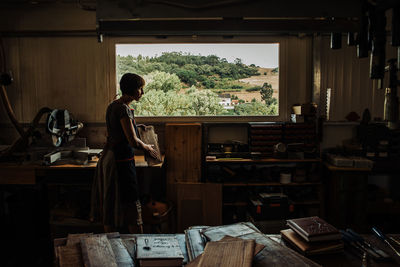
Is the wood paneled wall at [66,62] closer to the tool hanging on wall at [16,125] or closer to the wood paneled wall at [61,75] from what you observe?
the wood paneled wall at [61,75]

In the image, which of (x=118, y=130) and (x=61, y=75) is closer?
(x=118, y=130)

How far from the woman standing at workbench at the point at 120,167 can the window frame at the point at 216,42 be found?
149 cm

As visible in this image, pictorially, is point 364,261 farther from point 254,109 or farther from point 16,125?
point 16,125

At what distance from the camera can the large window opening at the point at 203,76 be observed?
4430 mm

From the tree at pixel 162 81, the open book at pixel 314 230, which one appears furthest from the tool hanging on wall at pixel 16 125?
the open book at pixel 314 230

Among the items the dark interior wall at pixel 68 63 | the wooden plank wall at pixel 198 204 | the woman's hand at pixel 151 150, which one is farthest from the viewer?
the dark interior wall at pixel 68 63

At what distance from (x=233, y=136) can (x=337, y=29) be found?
346 cm

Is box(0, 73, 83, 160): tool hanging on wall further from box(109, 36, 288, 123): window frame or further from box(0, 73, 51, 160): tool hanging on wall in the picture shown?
box(109, 36, 288, 123): window frame

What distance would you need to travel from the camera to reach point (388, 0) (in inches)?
40.3

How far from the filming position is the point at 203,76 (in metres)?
4.46

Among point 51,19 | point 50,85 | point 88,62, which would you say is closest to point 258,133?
point 88,62

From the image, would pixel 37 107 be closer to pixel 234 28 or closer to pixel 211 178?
pixel 211 178

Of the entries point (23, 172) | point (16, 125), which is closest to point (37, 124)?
point (16, 125)

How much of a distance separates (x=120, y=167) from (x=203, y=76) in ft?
6.65
